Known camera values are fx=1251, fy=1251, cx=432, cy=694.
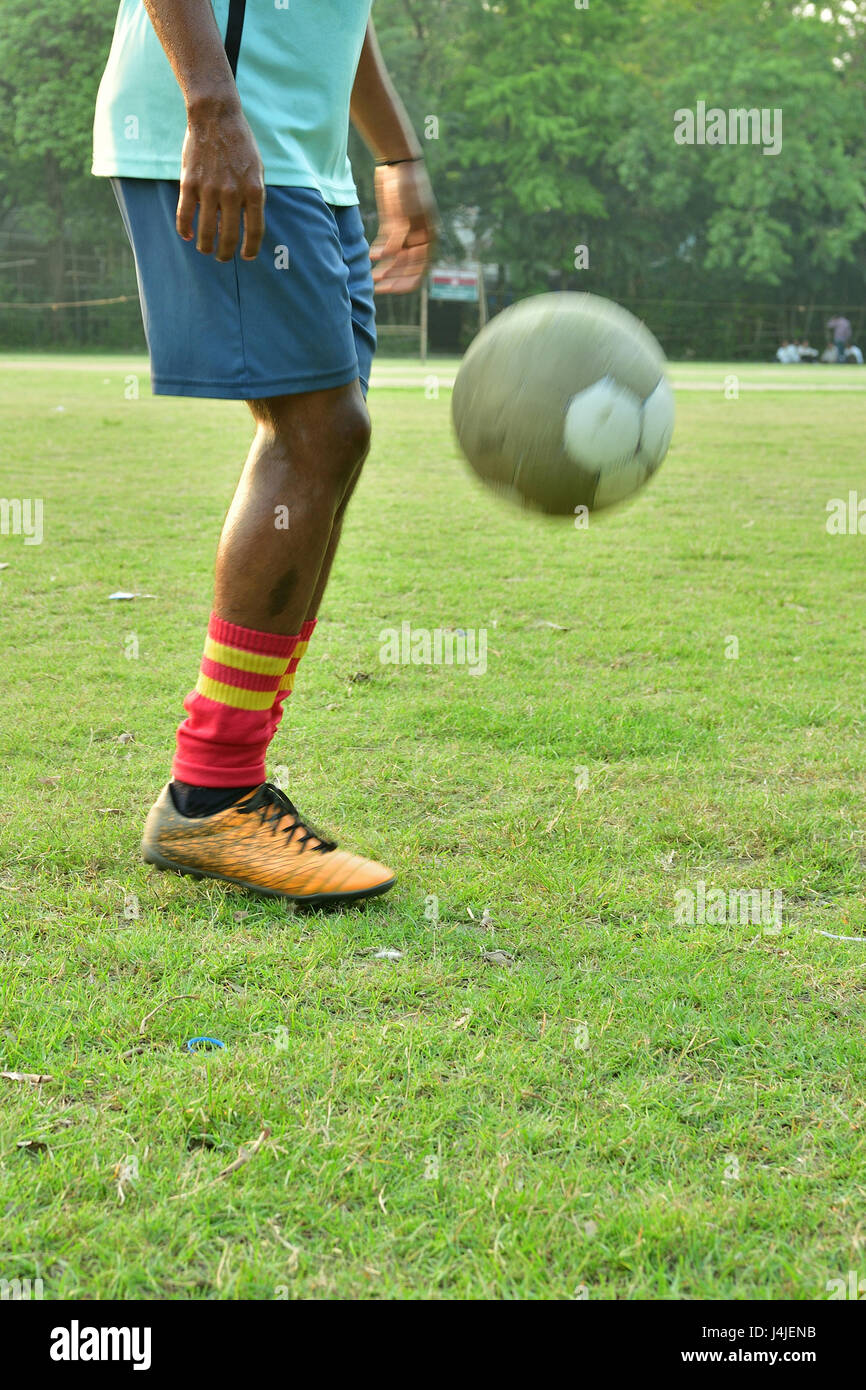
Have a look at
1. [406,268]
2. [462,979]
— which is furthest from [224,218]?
[462,979]

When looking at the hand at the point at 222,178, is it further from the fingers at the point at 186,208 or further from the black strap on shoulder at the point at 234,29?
the black strap on shoulder at the point at 234,29

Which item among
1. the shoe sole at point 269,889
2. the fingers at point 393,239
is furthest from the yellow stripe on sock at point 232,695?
the fingers at point 393,239

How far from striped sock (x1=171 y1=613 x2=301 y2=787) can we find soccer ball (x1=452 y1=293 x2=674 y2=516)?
603 mm

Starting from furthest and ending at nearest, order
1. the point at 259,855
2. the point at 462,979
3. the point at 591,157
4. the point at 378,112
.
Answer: the point at 591,157, the point at 378,112, the point at 259,855, the point at 462,979

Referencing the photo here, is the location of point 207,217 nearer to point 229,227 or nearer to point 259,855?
point 229,227

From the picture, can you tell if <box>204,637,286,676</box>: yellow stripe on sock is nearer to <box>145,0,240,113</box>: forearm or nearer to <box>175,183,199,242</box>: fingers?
<box>175,183,199,242</box>: fingers

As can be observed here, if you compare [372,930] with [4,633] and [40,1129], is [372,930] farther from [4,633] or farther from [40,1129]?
[4,633]

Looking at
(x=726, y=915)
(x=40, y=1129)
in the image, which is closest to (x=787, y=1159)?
(x=726, y=915)

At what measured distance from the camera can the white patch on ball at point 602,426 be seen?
2.58 m

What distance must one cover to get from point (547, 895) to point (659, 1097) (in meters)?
0.74

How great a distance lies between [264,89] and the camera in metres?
2.40

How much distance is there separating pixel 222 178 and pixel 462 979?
1.49 m

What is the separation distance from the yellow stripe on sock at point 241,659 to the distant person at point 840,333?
4396 cm

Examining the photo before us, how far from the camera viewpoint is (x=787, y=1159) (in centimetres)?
180
